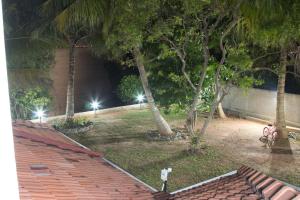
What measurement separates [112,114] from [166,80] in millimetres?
5719

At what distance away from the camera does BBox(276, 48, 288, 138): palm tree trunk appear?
12203mm

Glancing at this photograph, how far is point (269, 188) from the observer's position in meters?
4.00

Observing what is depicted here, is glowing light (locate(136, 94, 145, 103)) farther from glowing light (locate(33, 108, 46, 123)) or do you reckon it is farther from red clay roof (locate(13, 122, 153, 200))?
red clay roof (locate(13, 122, 153, 200))

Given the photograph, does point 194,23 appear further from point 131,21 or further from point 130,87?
point 130,87

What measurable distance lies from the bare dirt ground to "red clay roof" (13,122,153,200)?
20.6 feet

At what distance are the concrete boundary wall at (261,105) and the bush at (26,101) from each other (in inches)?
377

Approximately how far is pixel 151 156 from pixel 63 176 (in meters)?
7.62

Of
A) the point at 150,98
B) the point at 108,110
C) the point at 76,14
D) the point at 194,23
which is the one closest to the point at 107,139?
the point at 150,98

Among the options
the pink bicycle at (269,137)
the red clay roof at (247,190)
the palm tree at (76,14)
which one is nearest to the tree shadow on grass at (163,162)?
the pink bicycle at (269,137)

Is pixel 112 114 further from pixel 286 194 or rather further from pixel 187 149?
pixel 286 194

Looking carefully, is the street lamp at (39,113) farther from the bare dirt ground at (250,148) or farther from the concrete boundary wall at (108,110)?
the bare dirt ground at (250,148)

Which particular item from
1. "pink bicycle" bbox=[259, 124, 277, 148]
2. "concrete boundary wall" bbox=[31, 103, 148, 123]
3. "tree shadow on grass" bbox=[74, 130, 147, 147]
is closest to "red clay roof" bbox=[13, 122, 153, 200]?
"tree shadow on grass" bbox=[74, 130, 147, 147]

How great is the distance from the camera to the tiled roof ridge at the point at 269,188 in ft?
12.1

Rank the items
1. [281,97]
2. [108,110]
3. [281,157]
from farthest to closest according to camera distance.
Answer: [108,110], [281,97], [281,157]
